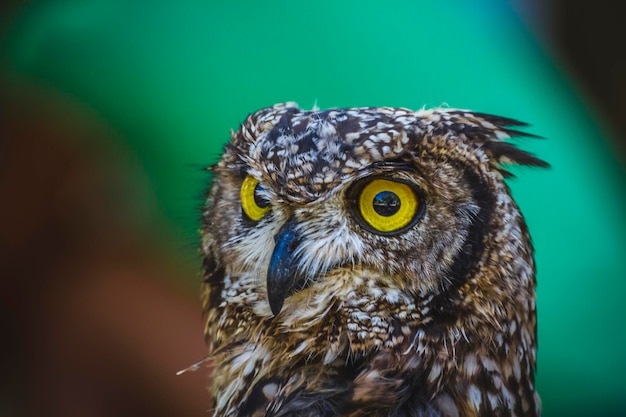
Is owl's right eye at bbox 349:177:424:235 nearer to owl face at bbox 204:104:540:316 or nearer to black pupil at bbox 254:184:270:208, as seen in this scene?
owl face at bbox 204:104:540:316

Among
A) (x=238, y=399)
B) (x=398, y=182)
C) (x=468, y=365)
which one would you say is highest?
(x=398, y=182)

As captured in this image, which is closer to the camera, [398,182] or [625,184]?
[398,182]

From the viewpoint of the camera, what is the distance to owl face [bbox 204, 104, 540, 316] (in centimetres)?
77

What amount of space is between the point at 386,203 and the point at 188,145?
0.46 meters

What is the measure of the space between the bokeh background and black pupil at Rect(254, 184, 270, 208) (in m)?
0.18

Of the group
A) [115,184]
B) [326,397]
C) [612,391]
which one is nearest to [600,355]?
[612,391]

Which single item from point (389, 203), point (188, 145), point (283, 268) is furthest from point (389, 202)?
point (188, 145)

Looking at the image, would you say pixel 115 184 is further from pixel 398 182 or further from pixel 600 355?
pixel 600 355

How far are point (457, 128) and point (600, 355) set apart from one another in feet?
1.94

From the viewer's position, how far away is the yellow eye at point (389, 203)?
78 cm

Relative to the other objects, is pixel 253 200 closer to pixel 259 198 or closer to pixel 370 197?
pixel 259 198

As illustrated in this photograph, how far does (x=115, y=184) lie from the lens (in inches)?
46.5

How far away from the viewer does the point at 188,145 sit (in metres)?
1.07

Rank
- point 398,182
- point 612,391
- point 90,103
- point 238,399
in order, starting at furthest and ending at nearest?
point 90,103 < point 612,391 < point 238,399 < point 398,182
